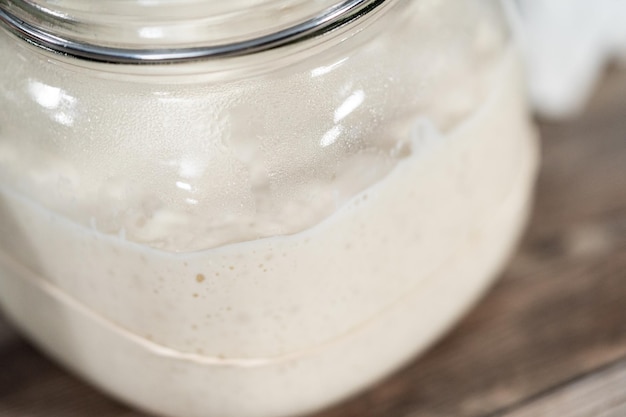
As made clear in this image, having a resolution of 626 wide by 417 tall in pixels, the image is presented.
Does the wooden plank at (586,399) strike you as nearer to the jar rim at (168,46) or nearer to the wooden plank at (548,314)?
the wooden plank at (548,314)

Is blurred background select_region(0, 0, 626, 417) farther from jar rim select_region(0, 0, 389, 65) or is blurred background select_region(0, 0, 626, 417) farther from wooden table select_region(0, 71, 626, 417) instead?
jar rim select_region(0, 0, 389, 65)

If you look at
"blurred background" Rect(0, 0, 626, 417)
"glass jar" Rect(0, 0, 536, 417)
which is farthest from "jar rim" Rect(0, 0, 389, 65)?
"blurred background" Rect(0, 0, 626, 417)

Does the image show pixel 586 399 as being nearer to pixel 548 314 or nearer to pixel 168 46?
pixel 548 314

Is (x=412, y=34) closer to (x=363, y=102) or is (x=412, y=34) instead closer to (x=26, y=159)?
(x=363, y=102)

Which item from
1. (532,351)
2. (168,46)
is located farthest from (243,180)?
(532,351)

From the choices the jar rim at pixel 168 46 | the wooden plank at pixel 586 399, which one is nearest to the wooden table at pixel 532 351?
the wooden plank at pixel 586 399

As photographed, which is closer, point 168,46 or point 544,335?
point 168,46
